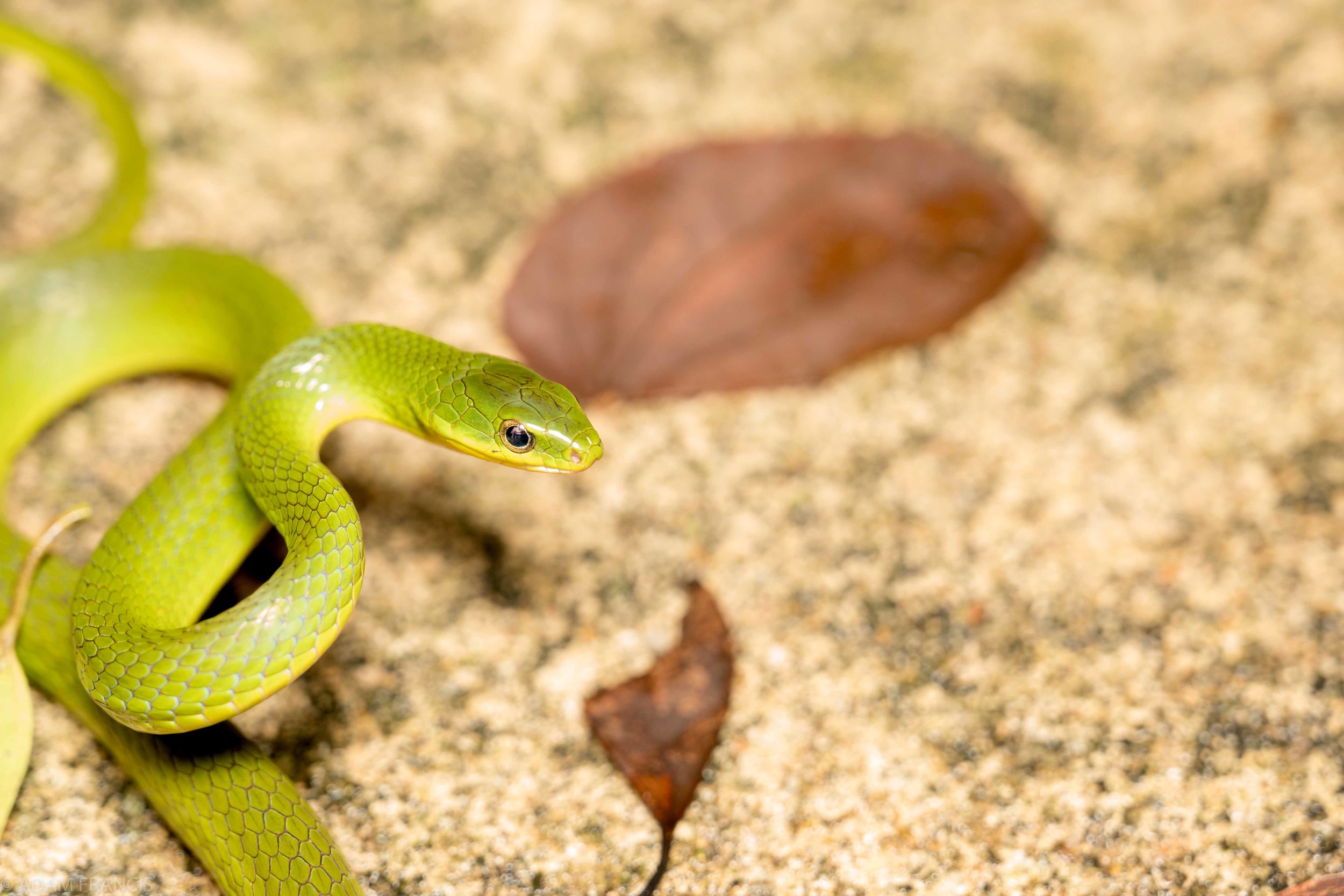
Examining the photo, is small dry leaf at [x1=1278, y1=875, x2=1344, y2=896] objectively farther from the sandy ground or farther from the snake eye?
the snake eye

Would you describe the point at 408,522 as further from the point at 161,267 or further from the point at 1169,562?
the point at 1169,562

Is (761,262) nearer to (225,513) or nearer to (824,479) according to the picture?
(824,479)

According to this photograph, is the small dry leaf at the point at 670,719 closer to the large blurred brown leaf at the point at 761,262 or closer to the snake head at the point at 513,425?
the snake head at the point at 513,425

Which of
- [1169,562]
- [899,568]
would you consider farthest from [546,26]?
[1169,562]

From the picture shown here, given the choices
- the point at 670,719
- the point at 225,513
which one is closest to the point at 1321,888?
the point at 670,719

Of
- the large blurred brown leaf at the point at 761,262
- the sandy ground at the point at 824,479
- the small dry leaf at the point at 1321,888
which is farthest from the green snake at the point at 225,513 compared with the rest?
the small dry leaf at the point at 1321,888

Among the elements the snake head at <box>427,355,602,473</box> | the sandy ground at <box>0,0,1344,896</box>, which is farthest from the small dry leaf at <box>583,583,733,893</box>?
the snake head at <box>427,355,602,473</box>

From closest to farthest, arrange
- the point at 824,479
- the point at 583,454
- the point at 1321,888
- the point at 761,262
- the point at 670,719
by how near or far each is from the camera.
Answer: the point at 1321,888, the point at 583,454, the point at 670,719, the point at 824,479, the point at 761,262
